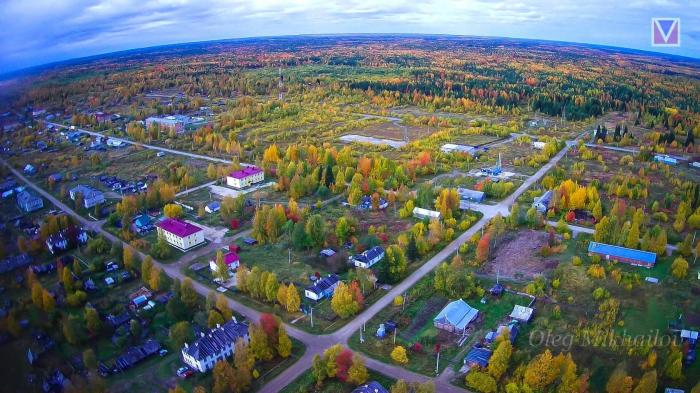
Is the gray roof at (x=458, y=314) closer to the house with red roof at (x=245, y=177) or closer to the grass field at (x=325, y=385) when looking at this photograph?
the grass field at (x=325, y=385)

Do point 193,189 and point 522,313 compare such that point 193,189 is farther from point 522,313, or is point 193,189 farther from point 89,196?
point 522,313

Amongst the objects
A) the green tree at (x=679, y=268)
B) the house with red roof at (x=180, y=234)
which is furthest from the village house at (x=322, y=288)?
the green tree at (x=679, y=268)

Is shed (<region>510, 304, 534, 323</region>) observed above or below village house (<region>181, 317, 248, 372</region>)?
below

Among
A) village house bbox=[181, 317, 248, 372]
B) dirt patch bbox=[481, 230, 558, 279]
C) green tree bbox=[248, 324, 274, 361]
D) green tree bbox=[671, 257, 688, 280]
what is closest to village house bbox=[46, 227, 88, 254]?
village house bbox=[181, 317, 248, 372]

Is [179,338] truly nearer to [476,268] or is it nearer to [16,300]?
[16,300]

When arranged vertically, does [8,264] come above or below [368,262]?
above

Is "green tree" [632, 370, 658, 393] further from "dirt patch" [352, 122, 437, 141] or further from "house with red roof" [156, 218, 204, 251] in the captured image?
"dirt patch" [352, 122, 437, 141]

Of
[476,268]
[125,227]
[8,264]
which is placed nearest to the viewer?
[8,264]

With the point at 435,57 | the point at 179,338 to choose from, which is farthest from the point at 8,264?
the point at 435,57
